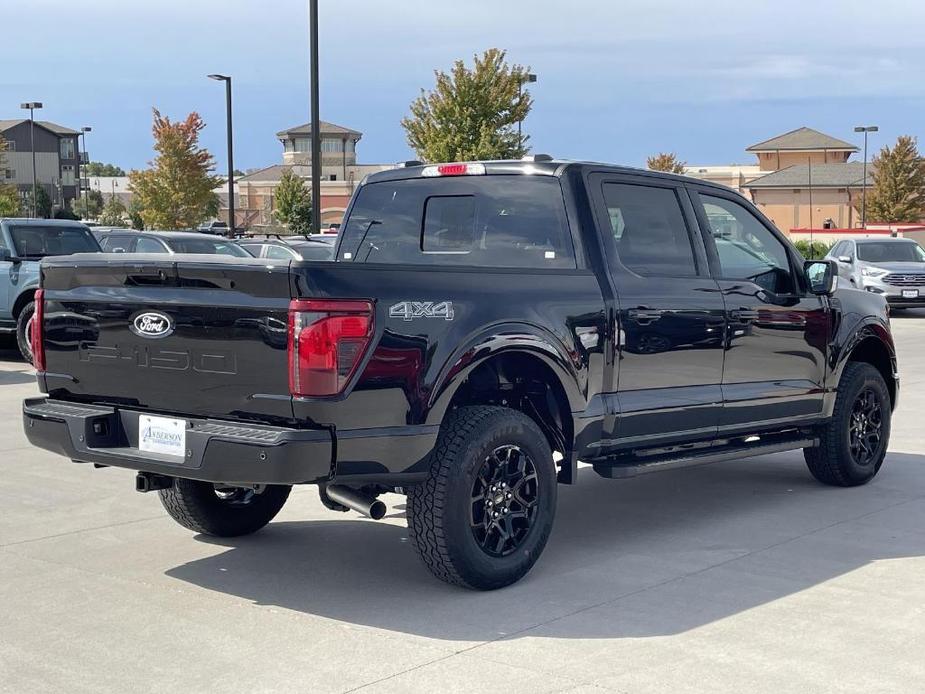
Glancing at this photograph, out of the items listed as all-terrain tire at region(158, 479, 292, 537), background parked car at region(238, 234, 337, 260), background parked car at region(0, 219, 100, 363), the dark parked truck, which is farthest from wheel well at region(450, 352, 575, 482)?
background parked car at region(238, 234, 337, 260)

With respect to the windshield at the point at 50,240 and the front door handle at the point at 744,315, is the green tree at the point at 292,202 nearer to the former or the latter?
the windshield at the point at 50,240

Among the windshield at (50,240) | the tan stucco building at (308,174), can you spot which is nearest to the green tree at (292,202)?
the tan stucco building at (308,174)

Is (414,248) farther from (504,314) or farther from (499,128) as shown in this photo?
(499,128)

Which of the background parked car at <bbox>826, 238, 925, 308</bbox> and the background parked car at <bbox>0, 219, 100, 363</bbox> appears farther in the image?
the background parked car at <bbox>826, 238, 925, 308</bbox>

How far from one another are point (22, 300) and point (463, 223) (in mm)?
11288

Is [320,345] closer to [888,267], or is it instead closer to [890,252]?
[888,267]

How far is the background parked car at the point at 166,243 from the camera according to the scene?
65.5 feet

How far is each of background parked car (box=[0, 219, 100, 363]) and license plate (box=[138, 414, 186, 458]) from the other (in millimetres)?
11370

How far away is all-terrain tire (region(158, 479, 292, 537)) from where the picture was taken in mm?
6840

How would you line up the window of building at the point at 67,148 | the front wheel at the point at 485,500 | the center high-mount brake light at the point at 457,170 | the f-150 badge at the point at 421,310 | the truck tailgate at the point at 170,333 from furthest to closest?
the window of building at the point at 67,148
the center high-mount brake light at the point at 457,170
the front wheel at the point at 485,500
the f-150 badge at the point at 421,310
the truck tailgate at the point at 170,333

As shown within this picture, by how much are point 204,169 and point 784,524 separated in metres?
63.5

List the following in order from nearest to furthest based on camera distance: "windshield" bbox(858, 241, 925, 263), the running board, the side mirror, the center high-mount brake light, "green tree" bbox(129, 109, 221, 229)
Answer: the running board < the center high-mount brake light < the side mirror < "windshield" bbox(858, 241, 925, 263) < "green tree" bbox(129, 109, 221, 229)

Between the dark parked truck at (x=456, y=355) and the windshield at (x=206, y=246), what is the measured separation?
13004 millimetres

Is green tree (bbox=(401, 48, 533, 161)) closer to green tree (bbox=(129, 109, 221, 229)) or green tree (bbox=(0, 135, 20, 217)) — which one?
green tree (bbox=(129, 109, 221, 229))
